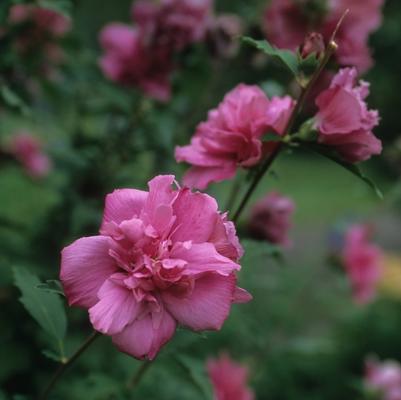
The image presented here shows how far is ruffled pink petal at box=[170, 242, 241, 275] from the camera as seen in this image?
70cm

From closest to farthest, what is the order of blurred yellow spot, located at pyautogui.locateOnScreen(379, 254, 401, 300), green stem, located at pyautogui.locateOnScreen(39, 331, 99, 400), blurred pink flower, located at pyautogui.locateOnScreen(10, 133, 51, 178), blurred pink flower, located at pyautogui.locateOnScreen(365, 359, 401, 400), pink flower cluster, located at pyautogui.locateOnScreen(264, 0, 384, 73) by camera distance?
green stem, located at pyautogui.locateOnScreen(39, 331, 99, 400)
pink flower cluster, located at pyautogui.locateOnScreen(264, 0, 384, 73)
blurred pink flower, located at pyautogui.locateOnScreen(365, 359, 401, 400)
blurred pink flower, located at pyautogui.locateOnScreen(10, 133, 51, 178)
blurred yellow spot, located at pyautogui.locateOnScreen(379, 254, 401, 300)

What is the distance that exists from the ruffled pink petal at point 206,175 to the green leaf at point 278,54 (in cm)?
16

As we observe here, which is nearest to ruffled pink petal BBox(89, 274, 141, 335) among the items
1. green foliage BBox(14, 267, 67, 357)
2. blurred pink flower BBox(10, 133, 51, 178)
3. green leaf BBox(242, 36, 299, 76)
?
green foliage BBox(14, 267, 67, 357)

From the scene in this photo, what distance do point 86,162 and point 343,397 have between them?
5.19ft

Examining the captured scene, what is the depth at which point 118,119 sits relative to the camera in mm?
1864

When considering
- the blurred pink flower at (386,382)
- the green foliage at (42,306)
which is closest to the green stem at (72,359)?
the green foliage at (42,306)

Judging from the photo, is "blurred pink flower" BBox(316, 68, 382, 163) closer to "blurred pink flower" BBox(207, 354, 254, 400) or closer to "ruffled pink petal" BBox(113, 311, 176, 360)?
"ruffled pink petal" BBox(113, 311, 176, 360)

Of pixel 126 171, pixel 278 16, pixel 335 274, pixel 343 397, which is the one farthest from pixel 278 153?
pixel 343 397

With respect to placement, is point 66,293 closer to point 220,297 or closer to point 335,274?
point 220,297

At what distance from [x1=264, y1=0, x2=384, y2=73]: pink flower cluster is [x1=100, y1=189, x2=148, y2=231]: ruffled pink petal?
0.76 meters

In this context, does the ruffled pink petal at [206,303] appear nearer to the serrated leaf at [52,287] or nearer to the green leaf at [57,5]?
the serrated leaf at [52,287]

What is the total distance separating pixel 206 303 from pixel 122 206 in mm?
147

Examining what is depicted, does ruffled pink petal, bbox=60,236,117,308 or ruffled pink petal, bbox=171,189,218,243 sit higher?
ruffled pink petal, bbox=171,189,218,243

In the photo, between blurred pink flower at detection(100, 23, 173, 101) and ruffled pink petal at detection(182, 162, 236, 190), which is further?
blurred pink flower at detection(100, 23, 173, 101)
